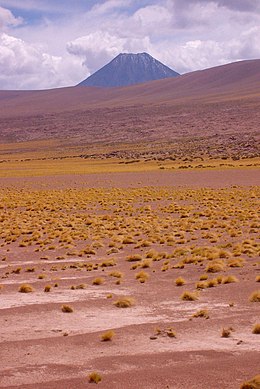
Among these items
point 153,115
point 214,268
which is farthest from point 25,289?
point 153,115

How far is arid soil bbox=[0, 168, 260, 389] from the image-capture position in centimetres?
895

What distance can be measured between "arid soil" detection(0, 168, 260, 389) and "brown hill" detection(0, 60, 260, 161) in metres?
79.4

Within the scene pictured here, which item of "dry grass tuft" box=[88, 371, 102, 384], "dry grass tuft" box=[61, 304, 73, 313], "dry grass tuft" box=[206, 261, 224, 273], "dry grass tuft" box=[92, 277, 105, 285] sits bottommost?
"dry grass tuft" box=[206, 261, 224, 273]

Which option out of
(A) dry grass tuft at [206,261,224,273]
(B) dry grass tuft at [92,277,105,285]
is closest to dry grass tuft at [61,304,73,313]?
(B) dry grass tuft at [92,277,105,285]

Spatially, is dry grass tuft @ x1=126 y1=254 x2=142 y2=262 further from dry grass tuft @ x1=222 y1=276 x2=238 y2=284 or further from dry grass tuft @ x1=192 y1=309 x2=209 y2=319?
dry grass tuft @ x1=192 y1=309 x2=209 y2=319

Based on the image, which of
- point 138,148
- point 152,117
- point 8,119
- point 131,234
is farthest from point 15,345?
point 8,119

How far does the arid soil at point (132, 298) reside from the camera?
8.95 metres

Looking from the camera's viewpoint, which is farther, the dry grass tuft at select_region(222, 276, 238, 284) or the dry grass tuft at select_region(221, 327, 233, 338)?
the dry grass tuft at select_region(222, 276, 238, 284)

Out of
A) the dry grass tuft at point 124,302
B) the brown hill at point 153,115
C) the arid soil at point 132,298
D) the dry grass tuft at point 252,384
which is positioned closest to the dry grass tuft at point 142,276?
the arid soil at point 132,298

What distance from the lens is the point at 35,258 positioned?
67.8 feet

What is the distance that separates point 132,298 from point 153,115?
130 m

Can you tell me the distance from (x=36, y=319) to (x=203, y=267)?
6.69 m

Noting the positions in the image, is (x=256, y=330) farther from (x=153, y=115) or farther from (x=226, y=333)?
(x=153, y=115)

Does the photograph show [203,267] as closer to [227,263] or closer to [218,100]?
[227,263]
